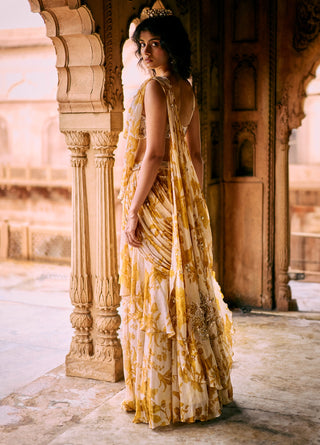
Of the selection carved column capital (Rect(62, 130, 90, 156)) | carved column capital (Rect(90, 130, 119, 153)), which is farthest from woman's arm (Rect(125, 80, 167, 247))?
carved column capital (Rect(62, 130, 90, 156))

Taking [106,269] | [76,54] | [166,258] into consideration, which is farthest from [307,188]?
[166,258]

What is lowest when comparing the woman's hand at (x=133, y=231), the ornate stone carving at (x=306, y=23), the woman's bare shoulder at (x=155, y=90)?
the woman's hand at (x=133, y=231)

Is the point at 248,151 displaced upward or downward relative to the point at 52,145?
downward

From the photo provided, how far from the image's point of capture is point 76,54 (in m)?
3.74

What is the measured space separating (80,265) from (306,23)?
10.2 ft

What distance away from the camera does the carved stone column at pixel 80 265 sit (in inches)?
152

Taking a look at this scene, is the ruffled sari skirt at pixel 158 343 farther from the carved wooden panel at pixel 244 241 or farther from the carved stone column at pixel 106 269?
the carved wooden panel at pixel 244 241

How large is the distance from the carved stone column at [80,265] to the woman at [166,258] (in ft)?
2.66

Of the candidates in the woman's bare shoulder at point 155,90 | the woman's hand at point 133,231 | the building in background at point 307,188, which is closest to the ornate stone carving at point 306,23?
the woman's bare shoulder at point 155,90

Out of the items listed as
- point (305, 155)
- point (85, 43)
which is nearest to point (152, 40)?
point (85, 43)

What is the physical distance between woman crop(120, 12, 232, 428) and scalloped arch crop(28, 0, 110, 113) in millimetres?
690

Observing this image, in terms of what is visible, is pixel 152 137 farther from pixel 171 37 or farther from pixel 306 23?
pixel 306 23

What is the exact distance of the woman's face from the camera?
294cm

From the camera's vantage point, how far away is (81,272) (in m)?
3.92
